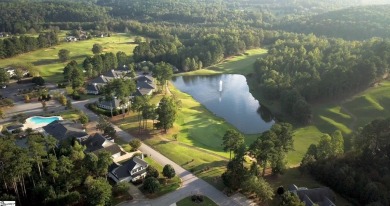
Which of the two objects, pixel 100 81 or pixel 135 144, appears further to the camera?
pixel 100 81

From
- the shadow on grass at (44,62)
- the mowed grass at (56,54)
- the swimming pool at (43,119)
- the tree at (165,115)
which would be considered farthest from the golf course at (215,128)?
the swimming pool at (43,119)

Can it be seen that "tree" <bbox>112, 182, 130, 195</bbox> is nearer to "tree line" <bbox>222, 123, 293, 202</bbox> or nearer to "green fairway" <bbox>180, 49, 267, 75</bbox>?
"tree line" <bbox>222, 123, 293, 202</bbox>

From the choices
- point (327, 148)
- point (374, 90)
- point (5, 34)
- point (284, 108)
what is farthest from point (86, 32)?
point (327, 148)

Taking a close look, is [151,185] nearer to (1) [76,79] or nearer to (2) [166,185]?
(2) [166,185]

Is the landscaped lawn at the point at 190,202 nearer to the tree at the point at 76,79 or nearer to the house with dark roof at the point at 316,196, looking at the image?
the house with dark roof at the point at 316,196

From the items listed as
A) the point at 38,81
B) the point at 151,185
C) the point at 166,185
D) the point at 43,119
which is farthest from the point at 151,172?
the point at 38,81

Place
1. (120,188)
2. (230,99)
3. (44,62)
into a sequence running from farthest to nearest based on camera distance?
1. (44,62)
2. (230,99)
3. (120,188)

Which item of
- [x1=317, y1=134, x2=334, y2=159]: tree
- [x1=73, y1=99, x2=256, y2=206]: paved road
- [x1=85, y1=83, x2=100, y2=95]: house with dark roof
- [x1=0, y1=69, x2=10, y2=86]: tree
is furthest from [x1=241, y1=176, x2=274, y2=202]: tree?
[x1=0, y1=69, x2=10, y2=86]: tree
